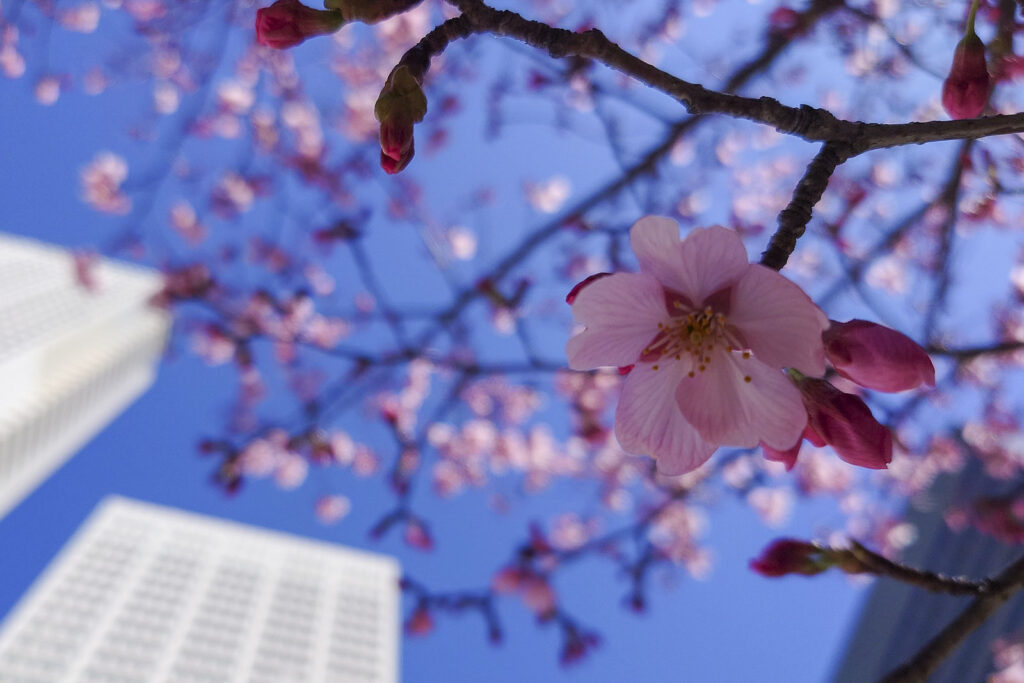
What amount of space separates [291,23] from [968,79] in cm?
124

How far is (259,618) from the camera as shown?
163 ft

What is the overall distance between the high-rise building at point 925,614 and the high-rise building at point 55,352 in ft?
166

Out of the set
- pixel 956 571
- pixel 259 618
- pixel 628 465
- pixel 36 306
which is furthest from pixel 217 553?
pixel 628 465

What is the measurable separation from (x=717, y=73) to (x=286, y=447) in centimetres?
385

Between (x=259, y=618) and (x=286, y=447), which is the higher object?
(x=286, y=447)

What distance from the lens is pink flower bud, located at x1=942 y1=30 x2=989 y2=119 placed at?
1342 millimetres

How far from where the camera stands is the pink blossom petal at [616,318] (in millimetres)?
986

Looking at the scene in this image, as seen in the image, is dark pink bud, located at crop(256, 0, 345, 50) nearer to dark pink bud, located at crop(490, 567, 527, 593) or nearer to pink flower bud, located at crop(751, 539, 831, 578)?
pink flower bud, located at crop(751, 539, 831, 578)

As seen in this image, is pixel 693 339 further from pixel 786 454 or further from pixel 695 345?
pixel 786 454

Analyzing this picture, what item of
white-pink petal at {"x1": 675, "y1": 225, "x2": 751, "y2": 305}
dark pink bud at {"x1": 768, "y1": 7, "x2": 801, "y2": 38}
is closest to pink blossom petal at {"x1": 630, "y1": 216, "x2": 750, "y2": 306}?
white-pink petal at {"x1": 675, "y1": 225, "x2": 751, "y2": 305}

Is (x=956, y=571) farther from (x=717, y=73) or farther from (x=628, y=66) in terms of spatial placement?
(x=628, y=66)

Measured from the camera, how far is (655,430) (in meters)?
1.08

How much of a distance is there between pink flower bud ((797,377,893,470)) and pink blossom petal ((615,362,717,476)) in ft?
0.54

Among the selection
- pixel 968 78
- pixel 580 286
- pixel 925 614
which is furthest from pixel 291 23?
pixel 925 614
